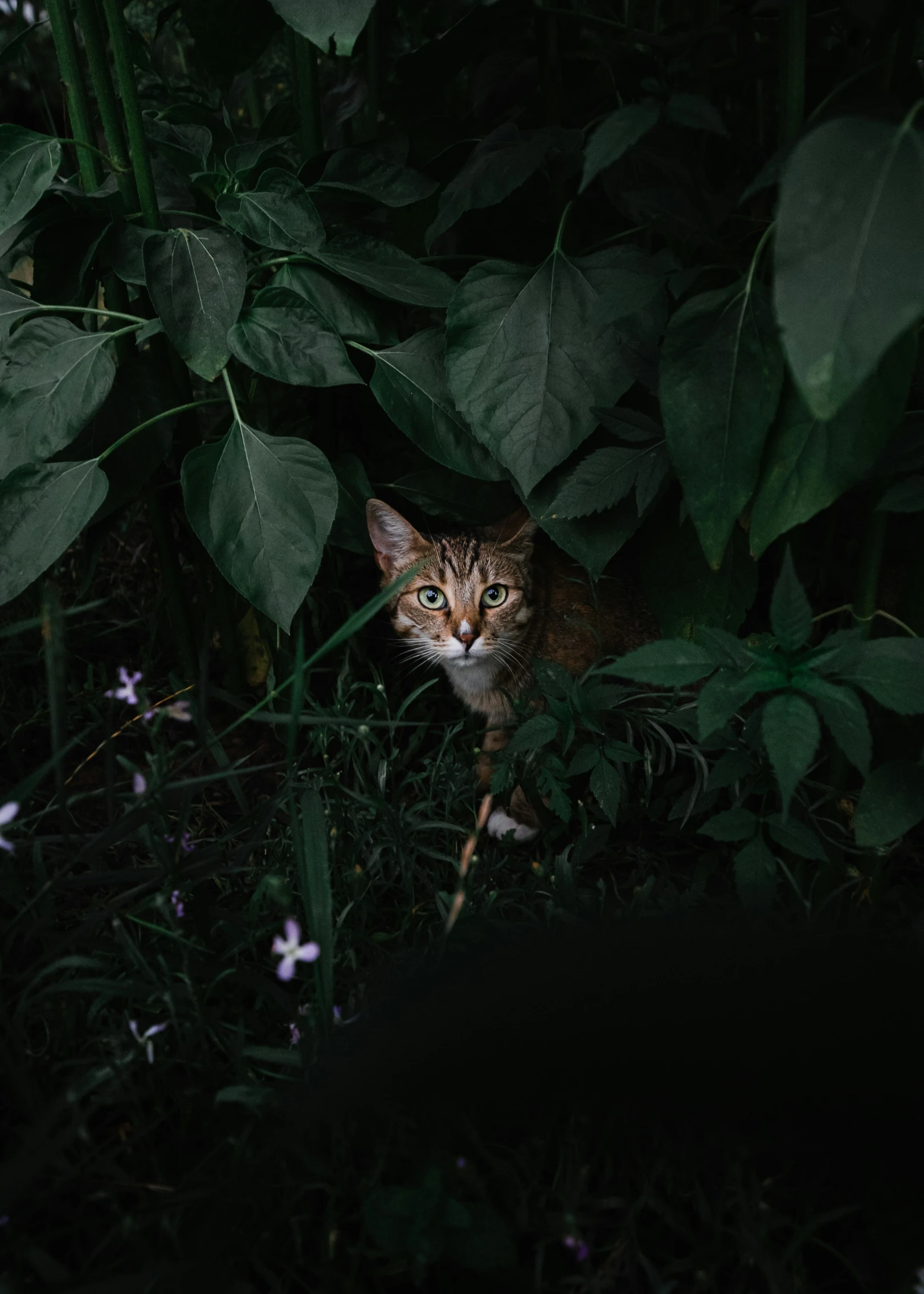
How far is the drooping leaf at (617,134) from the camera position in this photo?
914 mm

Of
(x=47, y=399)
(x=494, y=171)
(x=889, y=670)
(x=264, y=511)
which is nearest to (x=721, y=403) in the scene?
(x=889, y=670)

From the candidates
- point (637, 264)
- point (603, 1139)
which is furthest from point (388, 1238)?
point (637, 264)

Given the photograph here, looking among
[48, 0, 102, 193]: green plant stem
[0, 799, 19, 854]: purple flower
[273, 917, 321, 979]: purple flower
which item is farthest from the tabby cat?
[0, 799, 19, 854]: purple flower

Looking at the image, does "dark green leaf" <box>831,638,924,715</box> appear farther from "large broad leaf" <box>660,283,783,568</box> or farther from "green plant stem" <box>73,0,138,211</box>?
"green plant stem" <box>73,0,138,211</box>

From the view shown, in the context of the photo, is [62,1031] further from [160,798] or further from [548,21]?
[548,21]

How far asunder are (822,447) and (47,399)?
1.13 metres

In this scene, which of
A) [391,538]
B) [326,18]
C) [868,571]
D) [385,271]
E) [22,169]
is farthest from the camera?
[391,538]

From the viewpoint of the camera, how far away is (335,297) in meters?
1.55

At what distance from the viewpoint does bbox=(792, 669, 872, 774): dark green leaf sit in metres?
1.01

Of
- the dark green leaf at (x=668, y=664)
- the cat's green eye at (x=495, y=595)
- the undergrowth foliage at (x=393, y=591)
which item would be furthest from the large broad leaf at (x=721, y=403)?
the cat's green eye at (x=495, y=595)

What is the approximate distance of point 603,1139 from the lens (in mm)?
904

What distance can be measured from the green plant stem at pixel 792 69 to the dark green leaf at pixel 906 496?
0.42 metres

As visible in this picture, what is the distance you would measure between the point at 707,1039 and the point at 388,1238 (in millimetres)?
332

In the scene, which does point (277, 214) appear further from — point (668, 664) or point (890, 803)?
point (890, 803)
